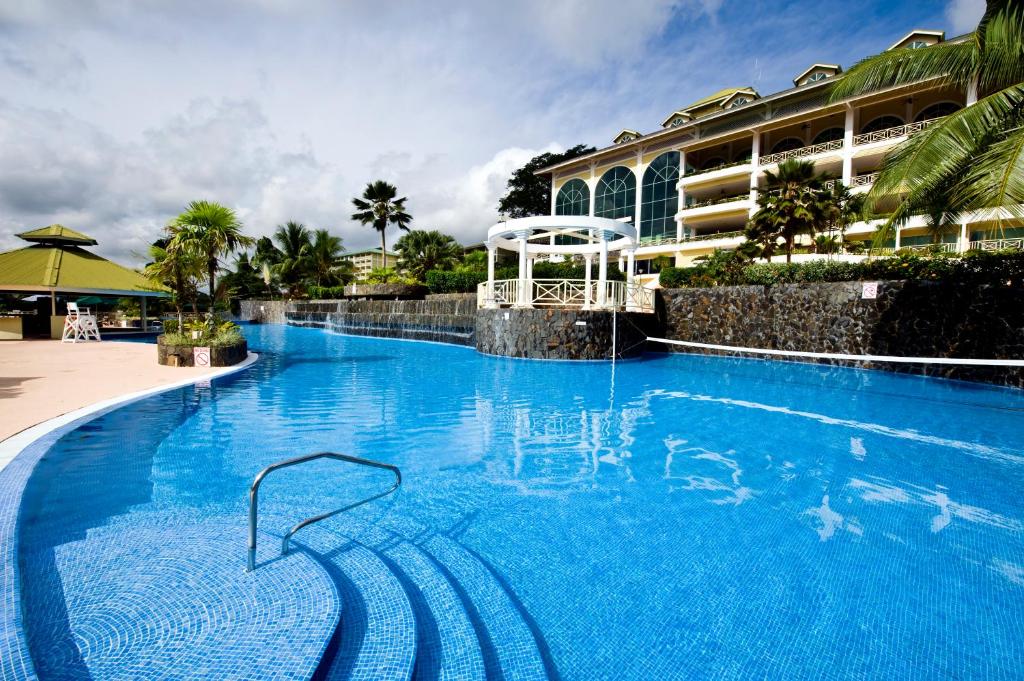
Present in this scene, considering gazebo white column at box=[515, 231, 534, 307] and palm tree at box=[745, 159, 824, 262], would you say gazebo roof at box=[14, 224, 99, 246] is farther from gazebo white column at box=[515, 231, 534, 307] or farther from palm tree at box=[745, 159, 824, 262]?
palm tree at box=[745, 159, 824, 262]

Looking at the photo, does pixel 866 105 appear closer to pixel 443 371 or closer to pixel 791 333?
pixel 791 333

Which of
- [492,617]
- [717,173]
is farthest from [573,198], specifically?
[492,617]

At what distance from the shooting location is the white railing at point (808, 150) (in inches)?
1058

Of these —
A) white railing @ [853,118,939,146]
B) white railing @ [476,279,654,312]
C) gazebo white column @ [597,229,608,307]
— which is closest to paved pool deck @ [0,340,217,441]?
white railing @ [476,279,654,312]

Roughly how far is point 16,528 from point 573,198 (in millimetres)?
40073

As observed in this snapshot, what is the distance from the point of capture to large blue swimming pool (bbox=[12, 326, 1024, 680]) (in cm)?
242

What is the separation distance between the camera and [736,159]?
3266 centimetres

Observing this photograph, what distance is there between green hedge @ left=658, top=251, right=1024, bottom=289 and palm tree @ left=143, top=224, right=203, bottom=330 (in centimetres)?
1796

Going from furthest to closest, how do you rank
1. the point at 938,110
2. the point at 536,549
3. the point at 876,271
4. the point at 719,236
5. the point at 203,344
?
1. the point at 719,236
2. the point at 938,110
3. the point at 876,271
4. the point at 203,344
5. the point at 536,549

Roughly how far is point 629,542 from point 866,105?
32.9 meters

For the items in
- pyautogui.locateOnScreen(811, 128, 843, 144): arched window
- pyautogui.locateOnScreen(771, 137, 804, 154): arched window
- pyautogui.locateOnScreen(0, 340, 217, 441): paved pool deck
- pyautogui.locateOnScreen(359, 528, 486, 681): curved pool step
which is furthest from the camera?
pyautogui.locateOnScreen(771, 137, 804, 154): arched window

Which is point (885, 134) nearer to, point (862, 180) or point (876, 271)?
point (862, 180)

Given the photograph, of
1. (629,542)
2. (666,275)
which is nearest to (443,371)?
(629,542)

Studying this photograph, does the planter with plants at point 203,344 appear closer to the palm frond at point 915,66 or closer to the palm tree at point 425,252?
the palm frond at point 915,66
